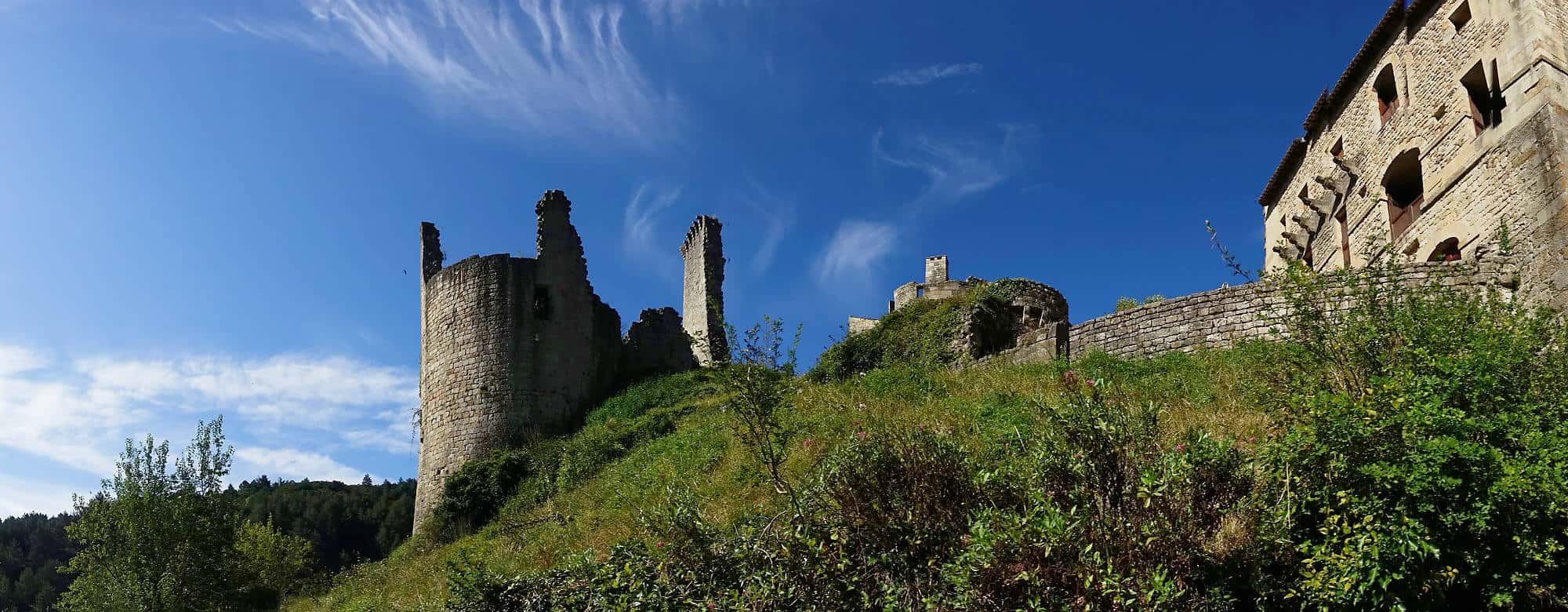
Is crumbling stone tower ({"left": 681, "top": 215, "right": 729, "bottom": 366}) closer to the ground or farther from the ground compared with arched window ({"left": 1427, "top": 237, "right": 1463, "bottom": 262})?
farther from the ground

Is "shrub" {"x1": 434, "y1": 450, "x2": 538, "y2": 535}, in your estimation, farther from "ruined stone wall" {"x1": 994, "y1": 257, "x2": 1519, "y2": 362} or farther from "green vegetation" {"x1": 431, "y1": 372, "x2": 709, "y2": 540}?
"ruined stone wall" {"x1": 994, "y1": 257, "x2": 1519, "y2": 362}

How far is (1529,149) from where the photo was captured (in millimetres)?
13422

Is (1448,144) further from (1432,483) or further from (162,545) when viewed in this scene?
(162,545)

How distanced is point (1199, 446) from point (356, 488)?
51828 millimetres

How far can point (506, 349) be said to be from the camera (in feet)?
72.9

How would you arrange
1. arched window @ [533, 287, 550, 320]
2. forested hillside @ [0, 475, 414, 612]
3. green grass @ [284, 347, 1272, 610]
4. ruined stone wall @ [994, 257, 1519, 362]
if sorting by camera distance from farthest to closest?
forested hillside @ [0, 475, 414, 612] → arched window @ [533, 287, 550, 320] → ruined stone wall @ [994, 257, 1519, 362] → green grass @ [284, 347, 1272, 610]

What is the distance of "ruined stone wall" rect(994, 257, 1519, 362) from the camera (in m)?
12.8

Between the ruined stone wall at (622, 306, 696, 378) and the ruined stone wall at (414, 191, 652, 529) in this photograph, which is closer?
the ruined stone wall at (414, 191, 652, 529)

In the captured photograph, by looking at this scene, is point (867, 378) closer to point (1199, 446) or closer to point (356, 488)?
point (1199, 446)

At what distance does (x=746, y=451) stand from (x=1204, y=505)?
6.28m

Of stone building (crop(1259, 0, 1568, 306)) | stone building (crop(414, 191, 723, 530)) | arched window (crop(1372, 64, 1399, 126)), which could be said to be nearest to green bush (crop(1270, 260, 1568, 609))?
stone building (crop(1259, 0, 1568, 306))

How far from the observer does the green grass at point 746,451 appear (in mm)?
9695

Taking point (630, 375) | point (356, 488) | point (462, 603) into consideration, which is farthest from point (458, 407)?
point (356, 488)

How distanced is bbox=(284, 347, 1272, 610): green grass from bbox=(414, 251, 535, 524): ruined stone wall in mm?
2999
